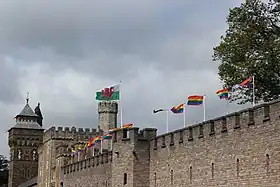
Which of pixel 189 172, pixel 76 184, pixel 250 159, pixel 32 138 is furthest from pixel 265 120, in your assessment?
pixel 32 138

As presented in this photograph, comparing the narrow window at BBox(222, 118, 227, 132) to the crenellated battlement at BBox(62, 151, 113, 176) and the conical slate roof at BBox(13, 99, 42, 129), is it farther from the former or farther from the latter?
the conical slate roof at BBox(13, 99, 42, 129)

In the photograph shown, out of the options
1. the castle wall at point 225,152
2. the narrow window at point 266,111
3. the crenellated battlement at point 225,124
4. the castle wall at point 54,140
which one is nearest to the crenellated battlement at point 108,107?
the castle wall at point 54,140

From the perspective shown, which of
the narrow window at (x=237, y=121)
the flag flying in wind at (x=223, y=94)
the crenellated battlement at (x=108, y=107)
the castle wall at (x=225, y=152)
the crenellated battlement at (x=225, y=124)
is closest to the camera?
the castle wall at (x=225, y=152)

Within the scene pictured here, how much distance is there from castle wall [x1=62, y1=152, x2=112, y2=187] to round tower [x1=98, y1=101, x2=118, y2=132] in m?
25.6

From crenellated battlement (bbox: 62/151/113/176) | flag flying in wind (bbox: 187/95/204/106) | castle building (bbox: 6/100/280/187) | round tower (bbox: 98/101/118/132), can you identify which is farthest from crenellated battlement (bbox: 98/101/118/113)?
flag flying in wind (bbox: 187/95/204/106)

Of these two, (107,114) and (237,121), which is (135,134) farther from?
(107,114)

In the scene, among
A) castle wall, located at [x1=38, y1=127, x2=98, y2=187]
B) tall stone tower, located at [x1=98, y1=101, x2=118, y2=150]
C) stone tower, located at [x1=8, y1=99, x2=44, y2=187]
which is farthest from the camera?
stone tower, located at [x1=8, y1=99, x2=44, y2=187]

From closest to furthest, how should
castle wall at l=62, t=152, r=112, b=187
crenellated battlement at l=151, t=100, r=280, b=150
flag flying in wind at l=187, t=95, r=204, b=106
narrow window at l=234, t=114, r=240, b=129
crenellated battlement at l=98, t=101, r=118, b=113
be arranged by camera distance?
crenellated battlement at l=151, t=100, r=280, b=150 → narrow window at l=234, t=114, r=240, b=129 → flag flying in wind at l=187, t=95, r=204, b=106 → castle wall at l=62, t=152, r=112, b=187 → crenellated battlement at l=98, t=101, r=118, b=113

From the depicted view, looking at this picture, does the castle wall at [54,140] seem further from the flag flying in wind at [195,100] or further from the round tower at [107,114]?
the flag flying in wind at [195,100]

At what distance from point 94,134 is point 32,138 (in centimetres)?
2687

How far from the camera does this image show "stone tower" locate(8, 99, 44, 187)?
295 ft

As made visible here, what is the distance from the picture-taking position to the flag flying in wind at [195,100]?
103ft

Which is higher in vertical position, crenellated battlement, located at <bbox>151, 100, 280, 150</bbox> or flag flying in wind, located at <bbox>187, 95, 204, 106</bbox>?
flag flying in wind, located at <bbox>187, 95, 204, 106</bbox>

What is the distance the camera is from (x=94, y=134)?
66.6 meters
